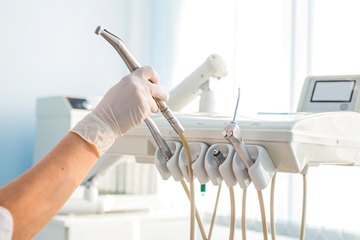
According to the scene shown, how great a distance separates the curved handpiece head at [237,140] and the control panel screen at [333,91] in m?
0.44

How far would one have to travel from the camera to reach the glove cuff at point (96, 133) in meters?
1.13

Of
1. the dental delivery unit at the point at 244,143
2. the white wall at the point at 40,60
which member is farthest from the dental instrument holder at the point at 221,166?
the white wall at the point at 40,60

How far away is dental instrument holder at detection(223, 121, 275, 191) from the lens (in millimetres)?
911

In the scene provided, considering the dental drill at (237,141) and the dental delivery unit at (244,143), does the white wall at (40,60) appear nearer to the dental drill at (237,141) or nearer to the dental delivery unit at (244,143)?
the dental delivery unit at (244,143)

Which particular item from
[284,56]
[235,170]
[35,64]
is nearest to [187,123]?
[235,170]

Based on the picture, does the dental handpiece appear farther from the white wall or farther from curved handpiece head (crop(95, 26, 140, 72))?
the white wall

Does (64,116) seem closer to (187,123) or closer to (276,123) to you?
(187,123)

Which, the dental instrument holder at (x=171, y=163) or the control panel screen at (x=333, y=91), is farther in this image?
the control panel screen at (x=333, y=91)

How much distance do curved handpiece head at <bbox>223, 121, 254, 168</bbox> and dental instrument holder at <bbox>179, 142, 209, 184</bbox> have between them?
9cm

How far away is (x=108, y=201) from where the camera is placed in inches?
85.3

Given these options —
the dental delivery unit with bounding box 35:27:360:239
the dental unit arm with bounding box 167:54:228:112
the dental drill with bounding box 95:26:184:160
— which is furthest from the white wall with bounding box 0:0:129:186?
the dental drill with bounding box 95:26:184:160

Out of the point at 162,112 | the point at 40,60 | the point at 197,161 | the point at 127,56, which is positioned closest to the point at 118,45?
the point at 127,56

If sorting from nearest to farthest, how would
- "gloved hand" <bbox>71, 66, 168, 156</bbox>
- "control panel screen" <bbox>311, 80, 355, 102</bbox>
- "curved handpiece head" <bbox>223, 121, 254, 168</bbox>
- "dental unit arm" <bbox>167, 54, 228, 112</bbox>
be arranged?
"curved handpiece head" <bbox>223, 121, 254, 168</bbox>
"gloved hand" <bbox>71, 66, 168, 156</bbox>
"control panel screen" <bbox>311, 80, 355, 102</bbox>
"dental unit arm" <bbox>167, 54, 228, 112</bbox>

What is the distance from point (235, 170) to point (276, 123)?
11 cm
